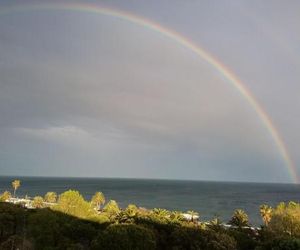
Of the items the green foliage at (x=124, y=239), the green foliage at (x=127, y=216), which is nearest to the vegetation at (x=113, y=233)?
the green foliage at (x=124, y=239)

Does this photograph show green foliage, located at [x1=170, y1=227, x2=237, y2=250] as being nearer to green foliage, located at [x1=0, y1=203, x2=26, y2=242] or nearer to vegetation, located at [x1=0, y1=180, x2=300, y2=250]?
vegetation, located at [x1=0, y1=180, x2=300, y2=250]

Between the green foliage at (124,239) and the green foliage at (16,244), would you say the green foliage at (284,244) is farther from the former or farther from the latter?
the green foliage at (16,244)

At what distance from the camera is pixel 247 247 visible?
38.2 meters

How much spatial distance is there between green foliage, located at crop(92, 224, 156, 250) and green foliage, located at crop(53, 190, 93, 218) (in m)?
17.4

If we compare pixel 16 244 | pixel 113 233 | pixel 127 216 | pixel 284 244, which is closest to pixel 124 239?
pixel 113 233

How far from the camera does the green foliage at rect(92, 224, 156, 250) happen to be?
1042 inches

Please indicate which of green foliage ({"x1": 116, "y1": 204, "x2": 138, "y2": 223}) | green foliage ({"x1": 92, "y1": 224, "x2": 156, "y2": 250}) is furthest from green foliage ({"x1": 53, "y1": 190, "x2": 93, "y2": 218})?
green foliage ({"x1": 92, "y1": 224, "x2": 156, "y2": 250})

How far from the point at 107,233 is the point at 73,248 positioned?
529 centimetres

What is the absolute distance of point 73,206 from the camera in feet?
146

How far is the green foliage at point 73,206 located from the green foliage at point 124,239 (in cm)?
1736

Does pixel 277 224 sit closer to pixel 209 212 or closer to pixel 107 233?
pixel 107 233

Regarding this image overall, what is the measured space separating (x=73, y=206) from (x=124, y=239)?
19.5 m

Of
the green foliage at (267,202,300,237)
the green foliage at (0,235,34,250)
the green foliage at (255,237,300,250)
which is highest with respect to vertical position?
the green foliage at (267,202,300,237)

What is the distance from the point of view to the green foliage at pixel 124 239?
26.5m
